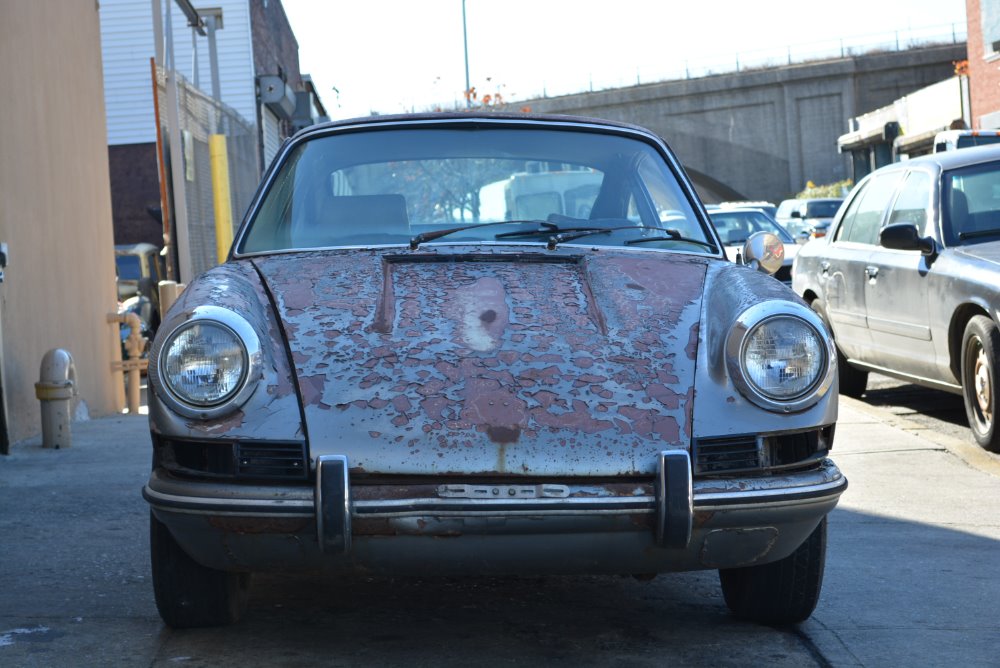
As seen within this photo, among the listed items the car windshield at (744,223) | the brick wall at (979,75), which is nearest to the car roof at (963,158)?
the car windshield at (744,223)

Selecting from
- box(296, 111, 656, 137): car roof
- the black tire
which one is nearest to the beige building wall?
box(296, 111, 656, 137): car roof

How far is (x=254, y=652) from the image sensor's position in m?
3.60

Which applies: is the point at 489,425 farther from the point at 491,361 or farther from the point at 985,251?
the point at 985,251

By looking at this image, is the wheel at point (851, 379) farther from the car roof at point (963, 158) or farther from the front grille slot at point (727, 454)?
the front grille slot at point (727, 454)

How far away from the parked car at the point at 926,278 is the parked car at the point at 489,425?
3.54 metres

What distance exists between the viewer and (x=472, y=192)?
4.70 m

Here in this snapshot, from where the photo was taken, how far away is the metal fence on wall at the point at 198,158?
1251 cm

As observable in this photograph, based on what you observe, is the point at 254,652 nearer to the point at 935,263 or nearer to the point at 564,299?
the point at 564,299

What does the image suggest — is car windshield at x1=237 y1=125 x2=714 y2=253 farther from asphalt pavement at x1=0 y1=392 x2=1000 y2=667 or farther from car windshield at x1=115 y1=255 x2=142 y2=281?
car windshield at x1=115 y1=255 x2=142 y2=281

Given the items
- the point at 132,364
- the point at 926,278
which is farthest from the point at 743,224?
the point at 926,278

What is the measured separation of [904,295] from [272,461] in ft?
18.3

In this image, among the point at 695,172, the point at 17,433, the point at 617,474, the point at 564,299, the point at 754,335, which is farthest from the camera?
the point at 695,172

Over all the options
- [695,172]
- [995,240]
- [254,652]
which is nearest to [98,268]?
[995,240]

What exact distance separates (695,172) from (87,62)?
5244cm
